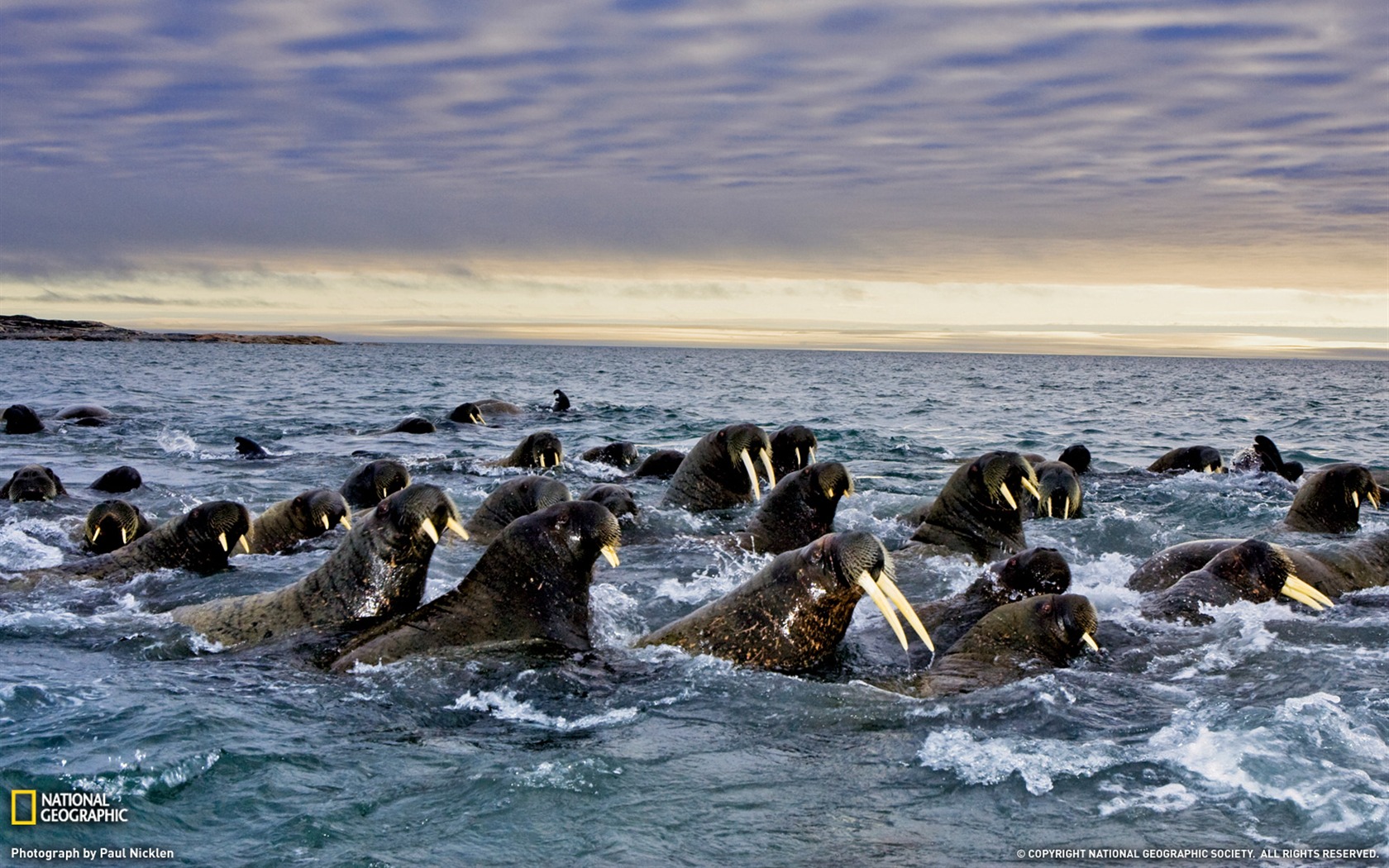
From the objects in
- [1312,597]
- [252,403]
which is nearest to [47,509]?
[1312,597]

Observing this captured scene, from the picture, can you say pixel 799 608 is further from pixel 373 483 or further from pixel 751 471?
pixel 373 483

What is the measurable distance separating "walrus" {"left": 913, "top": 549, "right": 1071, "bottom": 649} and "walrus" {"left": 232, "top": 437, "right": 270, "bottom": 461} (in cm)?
1644

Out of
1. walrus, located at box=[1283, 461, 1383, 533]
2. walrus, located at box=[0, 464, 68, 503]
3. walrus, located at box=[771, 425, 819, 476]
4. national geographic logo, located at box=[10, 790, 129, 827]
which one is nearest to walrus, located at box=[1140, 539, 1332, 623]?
walrus, located at box=[1283, 461, 1383, 533]

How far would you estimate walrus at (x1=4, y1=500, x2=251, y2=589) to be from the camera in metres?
10.7

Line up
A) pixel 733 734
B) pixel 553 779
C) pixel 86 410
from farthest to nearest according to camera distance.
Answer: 1. pixel 86 410
2. pixel 733 734
3. pixel 553 779

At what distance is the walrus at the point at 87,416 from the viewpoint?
28484 millimetres

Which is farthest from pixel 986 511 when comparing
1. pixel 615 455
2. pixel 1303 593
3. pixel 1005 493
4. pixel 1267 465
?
pixel 1267 465

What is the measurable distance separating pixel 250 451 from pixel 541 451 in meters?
6.52

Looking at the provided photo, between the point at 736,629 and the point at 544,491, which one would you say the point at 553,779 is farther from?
the point at 544,491

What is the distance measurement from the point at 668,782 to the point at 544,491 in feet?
18.2

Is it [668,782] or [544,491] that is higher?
[544,491]

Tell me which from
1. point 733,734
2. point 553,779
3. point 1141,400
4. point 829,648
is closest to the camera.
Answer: point 553,779

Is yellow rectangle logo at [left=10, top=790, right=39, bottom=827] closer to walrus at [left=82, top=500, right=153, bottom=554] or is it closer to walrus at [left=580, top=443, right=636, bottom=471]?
walrus at [left=82, top=500, right=153, bottom=554]

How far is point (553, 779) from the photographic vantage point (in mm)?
6137
